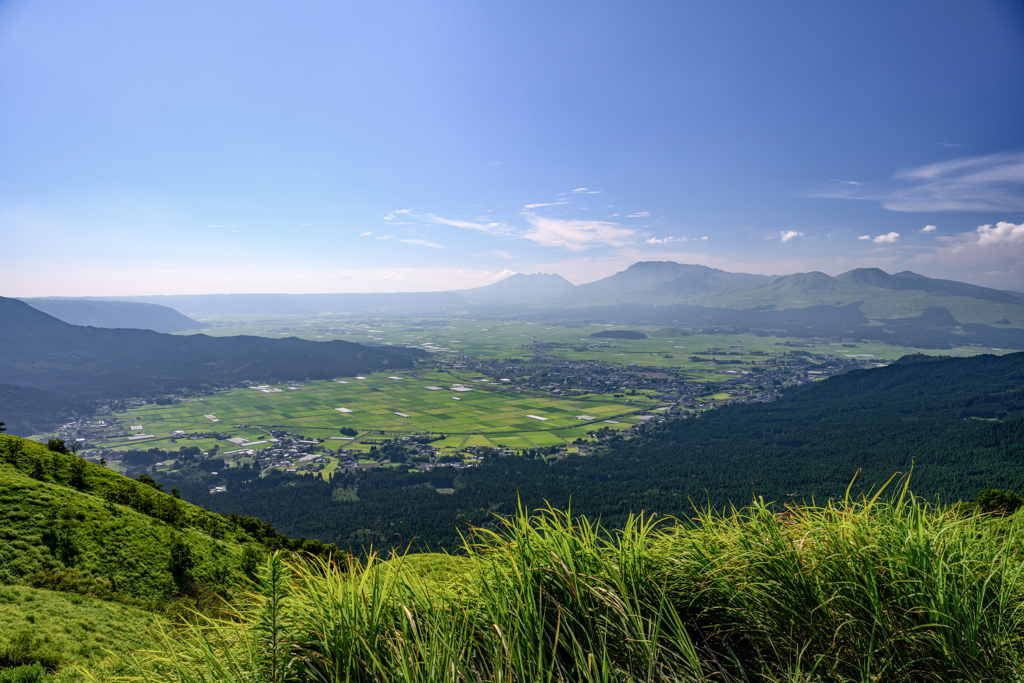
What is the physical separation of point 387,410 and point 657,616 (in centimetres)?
9165

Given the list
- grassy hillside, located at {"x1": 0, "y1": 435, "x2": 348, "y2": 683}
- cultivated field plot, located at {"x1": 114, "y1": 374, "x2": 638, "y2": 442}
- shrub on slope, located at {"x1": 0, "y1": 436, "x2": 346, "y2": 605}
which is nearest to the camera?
grassy hillside, located at {"x1": 0, "y1": 435, "x2": 348, "y2": 683}

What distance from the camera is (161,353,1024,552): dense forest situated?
40.2 meters

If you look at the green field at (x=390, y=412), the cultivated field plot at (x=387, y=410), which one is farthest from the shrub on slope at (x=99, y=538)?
the cultivated field plot at (x=387, y=410)

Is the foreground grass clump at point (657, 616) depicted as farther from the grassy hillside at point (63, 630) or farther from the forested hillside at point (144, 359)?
the forested hillside at point (144, 359)

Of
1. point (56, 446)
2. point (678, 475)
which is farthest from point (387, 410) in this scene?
point (56, 446)

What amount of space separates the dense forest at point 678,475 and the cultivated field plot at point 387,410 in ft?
59.1

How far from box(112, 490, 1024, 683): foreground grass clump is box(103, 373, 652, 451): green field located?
208 ft

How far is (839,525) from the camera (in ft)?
10.2

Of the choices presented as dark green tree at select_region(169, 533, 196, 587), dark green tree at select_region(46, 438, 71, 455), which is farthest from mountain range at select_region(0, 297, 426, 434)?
dark green tree at select_region(169, 533, 196, 587)

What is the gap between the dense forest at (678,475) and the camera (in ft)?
132

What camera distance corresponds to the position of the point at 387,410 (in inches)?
3504

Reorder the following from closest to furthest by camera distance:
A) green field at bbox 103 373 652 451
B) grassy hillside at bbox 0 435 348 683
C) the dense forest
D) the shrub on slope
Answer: grassy hillside at bbox 0 435 348 683 → the shrub on slope → the dense forest → green field at bbox 103 373 652 451

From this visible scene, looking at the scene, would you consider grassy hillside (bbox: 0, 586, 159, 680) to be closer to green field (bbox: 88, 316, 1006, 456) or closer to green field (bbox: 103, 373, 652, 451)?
green field (bbox: 88, 316, 1006, 456)

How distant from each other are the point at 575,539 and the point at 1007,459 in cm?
6942
